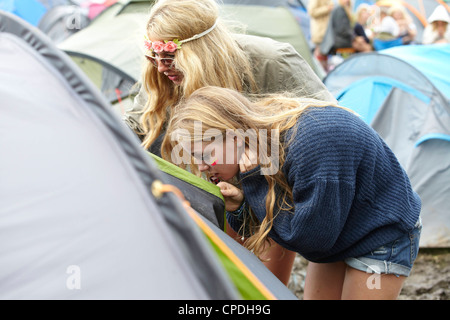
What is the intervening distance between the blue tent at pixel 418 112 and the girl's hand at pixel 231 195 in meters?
1.53

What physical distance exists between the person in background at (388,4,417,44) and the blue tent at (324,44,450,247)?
3370 mm

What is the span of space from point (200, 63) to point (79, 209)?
805 millimetres

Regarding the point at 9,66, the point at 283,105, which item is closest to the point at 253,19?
the point at 283,105

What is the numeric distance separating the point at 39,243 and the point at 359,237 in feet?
2.80

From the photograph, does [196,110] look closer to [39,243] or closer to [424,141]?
[39,243]

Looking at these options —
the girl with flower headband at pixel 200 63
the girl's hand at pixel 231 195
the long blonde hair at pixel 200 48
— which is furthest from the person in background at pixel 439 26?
the girl's hand at pixel 231 195

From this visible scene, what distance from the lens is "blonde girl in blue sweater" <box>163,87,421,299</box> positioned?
1314 mm

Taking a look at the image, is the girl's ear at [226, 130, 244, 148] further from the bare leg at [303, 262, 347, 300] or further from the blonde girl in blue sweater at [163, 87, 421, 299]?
the bare leg at [303, 262, 347, 300]

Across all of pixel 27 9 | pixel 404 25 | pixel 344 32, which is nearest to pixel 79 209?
pixel 344 32

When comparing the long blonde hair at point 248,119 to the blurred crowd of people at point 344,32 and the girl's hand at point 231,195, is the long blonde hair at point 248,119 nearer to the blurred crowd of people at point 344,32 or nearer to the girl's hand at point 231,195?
the girl's hand at point 231,195

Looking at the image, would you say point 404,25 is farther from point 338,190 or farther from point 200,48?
point 338,190

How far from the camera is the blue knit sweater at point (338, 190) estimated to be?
51.3 inches

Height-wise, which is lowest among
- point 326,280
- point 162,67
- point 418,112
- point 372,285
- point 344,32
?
point 344,32

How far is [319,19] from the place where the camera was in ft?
21.9
